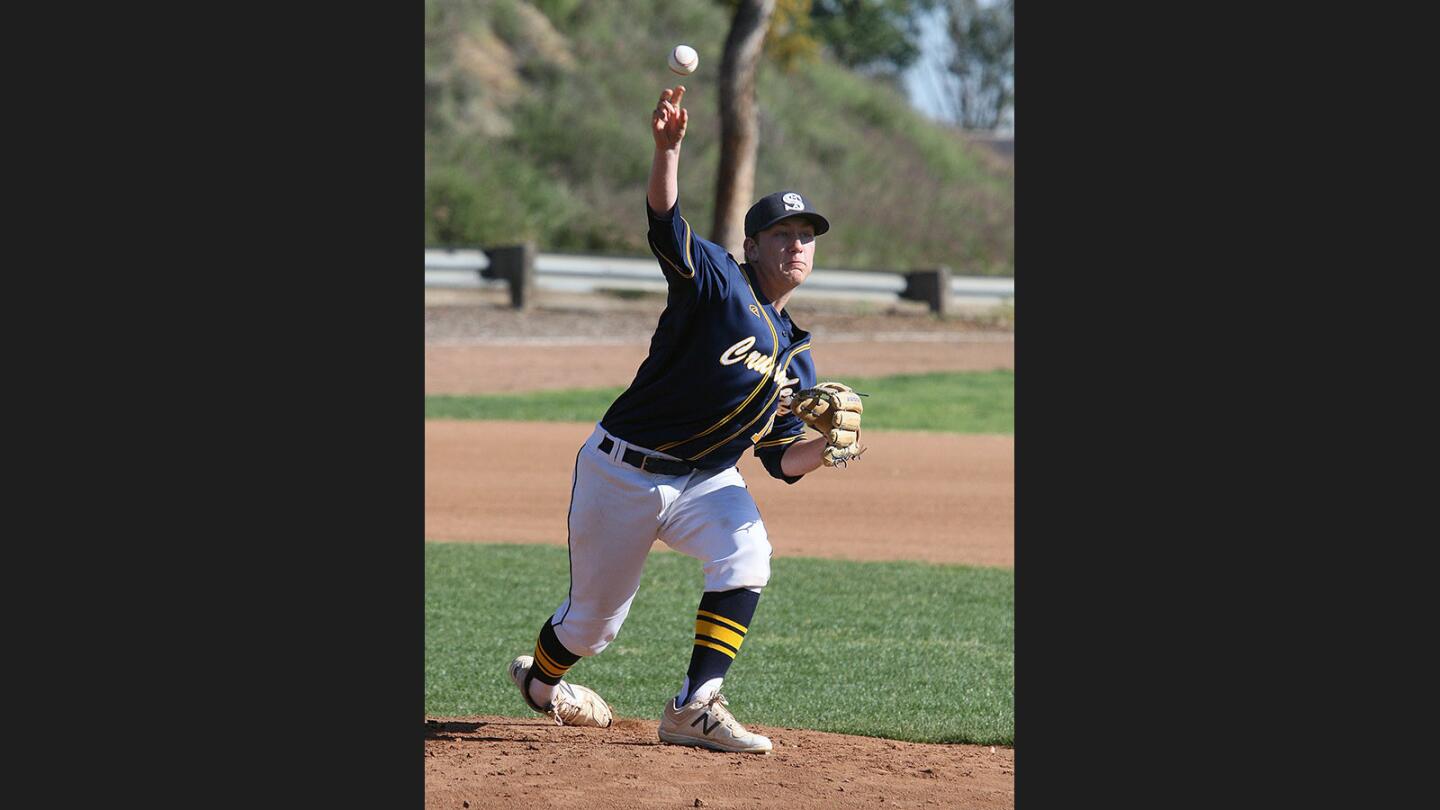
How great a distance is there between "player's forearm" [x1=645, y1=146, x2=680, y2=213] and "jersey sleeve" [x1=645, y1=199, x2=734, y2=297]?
0.09ft

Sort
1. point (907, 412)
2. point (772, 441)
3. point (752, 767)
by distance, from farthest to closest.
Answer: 1. point (907, 412)
2. point (772, 441)
3. point (752, 767)

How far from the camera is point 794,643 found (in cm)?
720

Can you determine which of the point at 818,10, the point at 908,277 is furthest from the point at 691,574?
the point at 818,10

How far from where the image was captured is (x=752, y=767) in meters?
4.78

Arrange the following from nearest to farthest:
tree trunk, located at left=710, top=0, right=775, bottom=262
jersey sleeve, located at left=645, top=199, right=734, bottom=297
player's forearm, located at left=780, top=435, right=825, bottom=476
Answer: jersey sleeve, located at left=645, top=199, right=734, bottom=297
player's forearm, located at left=780, top=435, right=825, bottom=476
tree trunk, located at left=710, top=0, right=775, bottom=262

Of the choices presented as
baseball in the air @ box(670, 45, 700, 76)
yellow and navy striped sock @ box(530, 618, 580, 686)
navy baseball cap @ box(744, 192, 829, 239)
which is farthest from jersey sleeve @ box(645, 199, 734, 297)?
yellow and navy striped sock @ box(530, 618, 580, 686)

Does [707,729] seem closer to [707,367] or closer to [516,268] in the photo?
[707,367]

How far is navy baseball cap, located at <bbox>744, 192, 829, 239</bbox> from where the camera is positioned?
193 inches

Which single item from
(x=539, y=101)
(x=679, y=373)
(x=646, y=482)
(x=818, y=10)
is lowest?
(x=646, y=482)

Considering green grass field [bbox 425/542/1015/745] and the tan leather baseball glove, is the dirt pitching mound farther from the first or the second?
the tan leather baseball glove

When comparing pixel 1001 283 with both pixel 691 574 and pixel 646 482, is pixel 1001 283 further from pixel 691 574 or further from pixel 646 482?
pixel 646 482

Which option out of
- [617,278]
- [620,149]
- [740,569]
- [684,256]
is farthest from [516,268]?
[684,256]

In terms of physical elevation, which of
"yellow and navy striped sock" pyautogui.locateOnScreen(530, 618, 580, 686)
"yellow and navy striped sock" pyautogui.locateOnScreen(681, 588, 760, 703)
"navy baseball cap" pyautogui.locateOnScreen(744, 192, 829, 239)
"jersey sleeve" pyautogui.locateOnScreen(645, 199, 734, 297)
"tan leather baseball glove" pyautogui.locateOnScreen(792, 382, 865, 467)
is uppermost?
"navy baseball cap" pyautogui.locateOnScreen(744, 192, 829, 239)

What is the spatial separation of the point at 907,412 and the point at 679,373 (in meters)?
11.6
